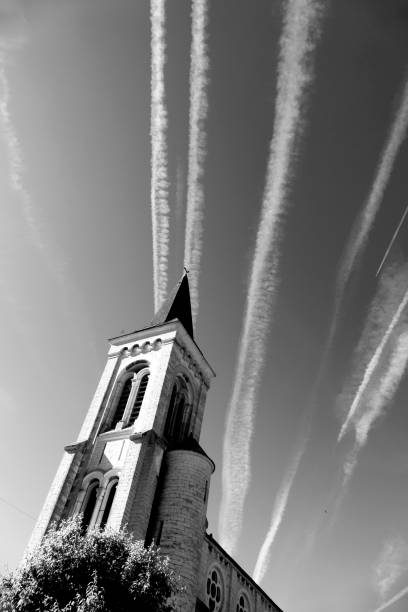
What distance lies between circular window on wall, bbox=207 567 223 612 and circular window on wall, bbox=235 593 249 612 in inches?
123

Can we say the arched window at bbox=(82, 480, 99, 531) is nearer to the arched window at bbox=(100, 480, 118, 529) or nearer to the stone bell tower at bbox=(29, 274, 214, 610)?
the stone bell tower at bbox=(29, 274, 214, 610)

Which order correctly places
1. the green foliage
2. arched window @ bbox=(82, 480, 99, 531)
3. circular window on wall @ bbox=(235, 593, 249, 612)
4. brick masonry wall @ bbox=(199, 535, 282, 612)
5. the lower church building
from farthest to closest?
circular window on wall @ bbox=(235, 593, 249, 612) < brick masonry wall @ bbox=(199, 535, 282, 612) < arched window @ bbox=(82, 480, 99, 531) < the lower church building < the green foliage

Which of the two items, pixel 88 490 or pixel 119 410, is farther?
pixel 119 410

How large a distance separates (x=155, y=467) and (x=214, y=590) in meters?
9.78

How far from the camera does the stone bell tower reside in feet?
69.9

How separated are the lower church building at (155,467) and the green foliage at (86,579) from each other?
266 cm

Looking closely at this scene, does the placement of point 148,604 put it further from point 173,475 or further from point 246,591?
point 246,591

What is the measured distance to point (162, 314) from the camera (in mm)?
34812

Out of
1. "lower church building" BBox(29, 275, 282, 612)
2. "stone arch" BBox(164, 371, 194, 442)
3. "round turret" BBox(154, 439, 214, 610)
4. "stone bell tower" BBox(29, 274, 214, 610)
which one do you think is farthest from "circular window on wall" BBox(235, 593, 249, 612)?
"stone arch" BBox(164, 371, 194, 442)

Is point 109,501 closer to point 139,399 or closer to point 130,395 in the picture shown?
point 139,399

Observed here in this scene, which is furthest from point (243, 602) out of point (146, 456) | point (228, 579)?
point (146, 456)

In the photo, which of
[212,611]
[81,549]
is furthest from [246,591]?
[81,549]

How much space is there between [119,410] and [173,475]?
6.07 metres

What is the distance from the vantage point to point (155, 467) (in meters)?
22.9
